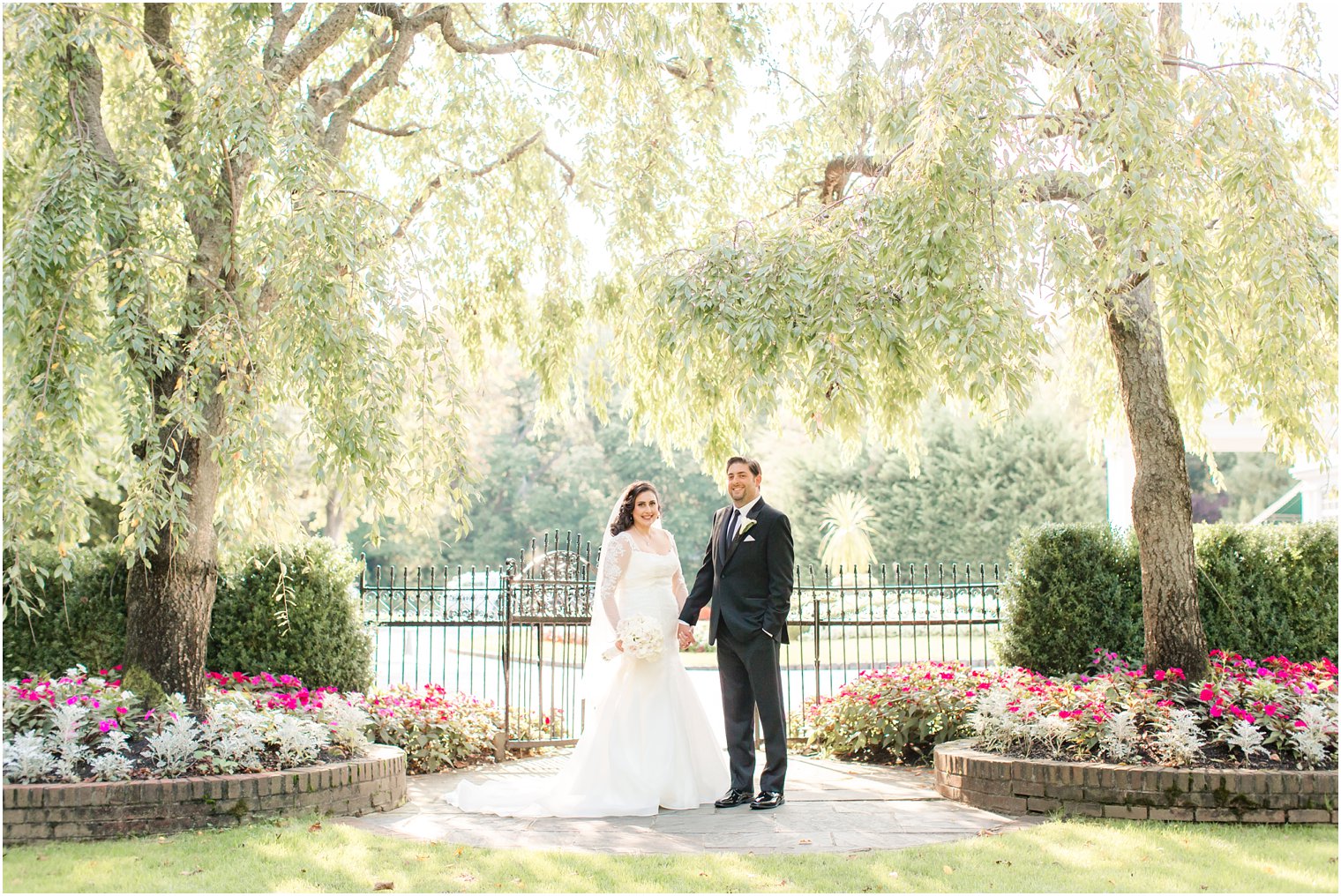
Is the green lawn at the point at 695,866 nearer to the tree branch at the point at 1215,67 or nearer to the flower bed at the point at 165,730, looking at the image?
the flower bed at the point at 165,730

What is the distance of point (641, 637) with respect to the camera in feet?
21.0

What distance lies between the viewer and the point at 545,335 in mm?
8945

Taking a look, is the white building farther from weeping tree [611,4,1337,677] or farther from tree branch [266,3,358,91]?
tree branch [266,3,358,91]

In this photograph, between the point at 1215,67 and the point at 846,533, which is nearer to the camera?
the point at 1215,67

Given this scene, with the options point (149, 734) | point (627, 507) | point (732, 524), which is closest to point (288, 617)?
point (149, 734)

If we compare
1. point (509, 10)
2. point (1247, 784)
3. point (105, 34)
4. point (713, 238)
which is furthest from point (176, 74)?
point (1247, 784)

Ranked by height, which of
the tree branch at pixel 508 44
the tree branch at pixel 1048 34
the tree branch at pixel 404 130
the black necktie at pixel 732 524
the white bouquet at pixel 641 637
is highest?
the tree branch at pixel 508 44

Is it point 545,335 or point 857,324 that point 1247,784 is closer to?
point 857,324

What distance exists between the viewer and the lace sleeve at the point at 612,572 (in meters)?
6.67

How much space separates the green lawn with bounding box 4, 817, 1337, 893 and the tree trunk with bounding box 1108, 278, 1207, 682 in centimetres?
161

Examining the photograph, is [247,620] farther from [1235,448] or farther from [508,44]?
[1235,448]

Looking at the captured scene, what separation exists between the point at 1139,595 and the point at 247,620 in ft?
22.7

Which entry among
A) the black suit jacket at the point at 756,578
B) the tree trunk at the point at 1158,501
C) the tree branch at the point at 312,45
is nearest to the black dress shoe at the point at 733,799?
the black suit jacket at the point at 756,578

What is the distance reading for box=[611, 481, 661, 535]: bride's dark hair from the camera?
678 cm
